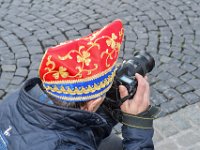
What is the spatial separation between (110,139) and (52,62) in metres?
1.14

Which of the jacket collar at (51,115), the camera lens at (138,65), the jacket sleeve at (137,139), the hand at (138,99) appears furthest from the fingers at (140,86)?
the jacket collar at (51,115)

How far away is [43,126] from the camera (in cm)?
217

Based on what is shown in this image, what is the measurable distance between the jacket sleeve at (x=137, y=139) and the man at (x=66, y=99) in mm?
240

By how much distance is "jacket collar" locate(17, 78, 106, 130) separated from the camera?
2.14 meters

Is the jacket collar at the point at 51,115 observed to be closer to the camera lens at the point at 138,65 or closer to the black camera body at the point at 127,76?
the black camera body at the point at 127,76

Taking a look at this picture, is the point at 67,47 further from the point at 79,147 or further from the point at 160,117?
the point at 160,117

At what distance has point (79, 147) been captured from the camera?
2.19m

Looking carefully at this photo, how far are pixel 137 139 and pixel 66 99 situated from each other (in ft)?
1.93

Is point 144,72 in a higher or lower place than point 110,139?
higher

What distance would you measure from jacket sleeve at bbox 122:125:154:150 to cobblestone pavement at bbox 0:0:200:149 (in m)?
1.41

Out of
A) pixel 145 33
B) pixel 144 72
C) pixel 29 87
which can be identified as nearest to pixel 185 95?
pixel 145 33

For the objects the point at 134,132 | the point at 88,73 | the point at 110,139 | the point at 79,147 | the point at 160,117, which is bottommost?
the point at 160,117

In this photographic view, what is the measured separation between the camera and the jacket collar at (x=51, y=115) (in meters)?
2.14

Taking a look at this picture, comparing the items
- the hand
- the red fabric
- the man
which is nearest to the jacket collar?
the man
